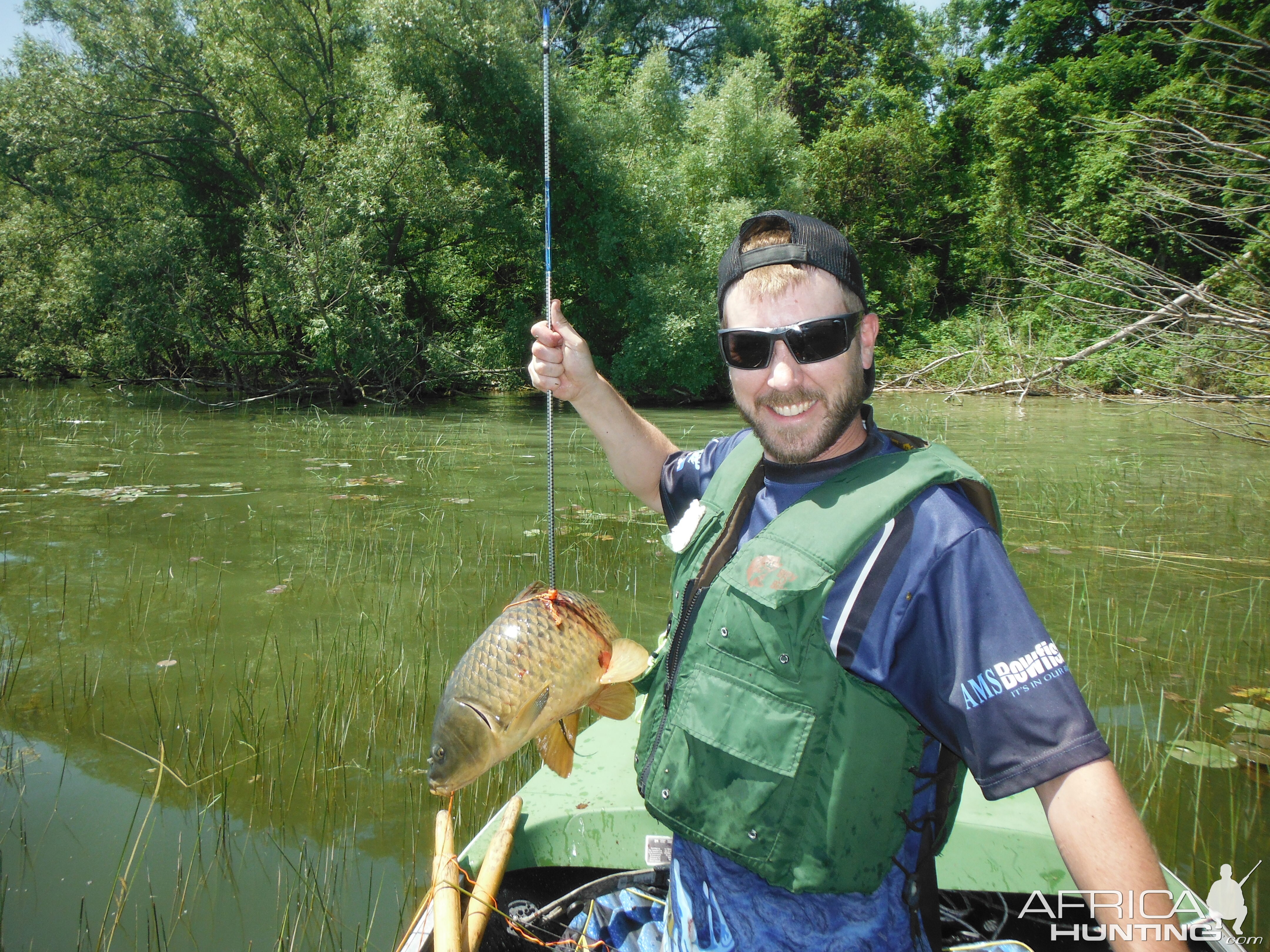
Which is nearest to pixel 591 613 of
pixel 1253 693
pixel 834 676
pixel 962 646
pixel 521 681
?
pixel 521 681

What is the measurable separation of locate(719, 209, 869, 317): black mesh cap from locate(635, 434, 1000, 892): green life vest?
49 cm

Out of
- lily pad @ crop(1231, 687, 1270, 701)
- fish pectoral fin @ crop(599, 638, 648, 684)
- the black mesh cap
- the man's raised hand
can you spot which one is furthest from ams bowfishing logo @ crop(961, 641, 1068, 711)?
lily pad @ crop(1231, 687, 1270, 701)

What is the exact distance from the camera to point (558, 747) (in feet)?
6.45

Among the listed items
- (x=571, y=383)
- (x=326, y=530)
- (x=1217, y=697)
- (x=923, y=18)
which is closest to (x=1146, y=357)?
(x=1217, y=697)

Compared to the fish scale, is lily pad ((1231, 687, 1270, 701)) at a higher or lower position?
lower

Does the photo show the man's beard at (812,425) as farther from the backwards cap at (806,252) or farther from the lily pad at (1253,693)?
the lily pad at (1253,693)

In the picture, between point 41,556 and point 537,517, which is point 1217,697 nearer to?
point 537,517

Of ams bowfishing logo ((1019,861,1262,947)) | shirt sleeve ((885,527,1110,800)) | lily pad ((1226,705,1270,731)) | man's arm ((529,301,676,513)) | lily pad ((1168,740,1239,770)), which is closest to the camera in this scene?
ams bowfishing logo ((1019,861,1262,947))

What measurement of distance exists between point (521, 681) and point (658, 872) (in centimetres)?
131

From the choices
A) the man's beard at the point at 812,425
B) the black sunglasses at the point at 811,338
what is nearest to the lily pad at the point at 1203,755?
the man's beard at the point at 812,425

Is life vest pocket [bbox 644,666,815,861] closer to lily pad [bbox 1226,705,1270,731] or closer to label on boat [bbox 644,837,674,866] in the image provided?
label on boat [bbox 644,837,674,866]

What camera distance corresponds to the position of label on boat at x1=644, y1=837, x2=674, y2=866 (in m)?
2.70

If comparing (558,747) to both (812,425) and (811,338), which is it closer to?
(812,425)

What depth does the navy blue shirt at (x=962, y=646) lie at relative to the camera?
1.42m
